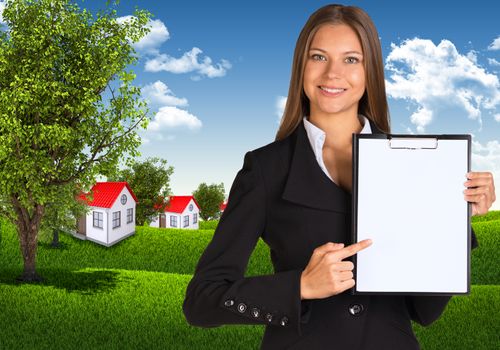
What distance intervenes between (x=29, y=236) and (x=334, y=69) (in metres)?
19.6

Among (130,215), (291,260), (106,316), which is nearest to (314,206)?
(291,260)

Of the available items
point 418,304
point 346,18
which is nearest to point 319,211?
point 418,304

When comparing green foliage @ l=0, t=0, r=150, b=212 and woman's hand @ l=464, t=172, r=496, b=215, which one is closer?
woman's hand @ l=464, t=172, r=496, b=215

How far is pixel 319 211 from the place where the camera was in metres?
2.68

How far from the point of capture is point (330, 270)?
2.30 m

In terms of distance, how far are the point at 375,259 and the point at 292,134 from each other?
0.82 m

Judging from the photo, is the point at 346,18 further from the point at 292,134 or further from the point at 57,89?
the point at 57,89

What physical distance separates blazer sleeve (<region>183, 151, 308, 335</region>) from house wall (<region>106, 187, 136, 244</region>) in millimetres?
27370

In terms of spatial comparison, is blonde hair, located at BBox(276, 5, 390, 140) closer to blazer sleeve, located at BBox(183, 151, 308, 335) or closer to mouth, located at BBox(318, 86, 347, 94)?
mouth, located at BBox(318, 86, 347, 94)

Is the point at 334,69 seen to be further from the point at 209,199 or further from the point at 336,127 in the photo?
the point at 209,199

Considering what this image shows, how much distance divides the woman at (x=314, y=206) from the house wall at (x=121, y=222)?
27.4 m

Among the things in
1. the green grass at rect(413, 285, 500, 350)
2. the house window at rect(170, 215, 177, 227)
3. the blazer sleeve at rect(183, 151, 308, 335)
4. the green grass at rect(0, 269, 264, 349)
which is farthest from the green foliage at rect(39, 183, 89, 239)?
the house window at rect(170, 215, 177, 227)

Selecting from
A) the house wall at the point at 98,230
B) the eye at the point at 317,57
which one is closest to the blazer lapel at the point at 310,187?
the eye at the point at 317,57

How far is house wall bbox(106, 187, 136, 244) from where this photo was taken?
2947 cm
